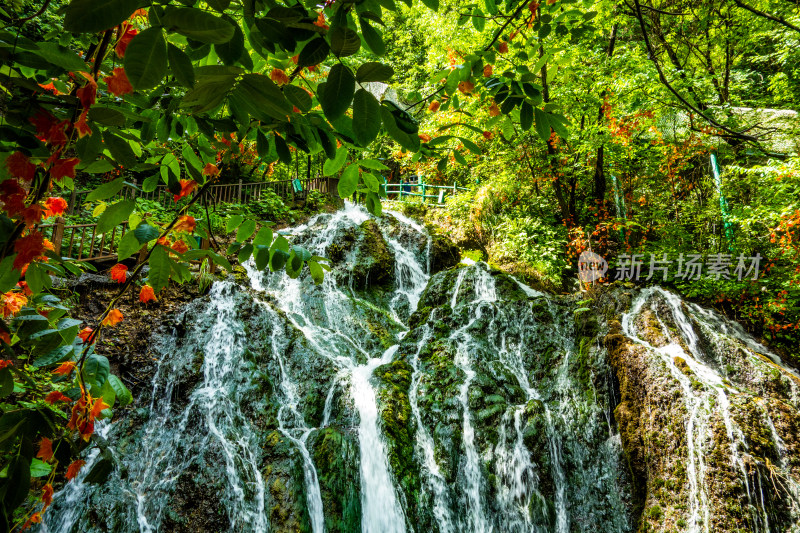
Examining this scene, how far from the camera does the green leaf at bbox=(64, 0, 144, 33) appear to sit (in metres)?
0.59

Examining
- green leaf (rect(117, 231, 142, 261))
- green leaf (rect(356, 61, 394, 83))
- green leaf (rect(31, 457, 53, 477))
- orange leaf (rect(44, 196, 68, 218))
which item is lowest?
green leaf (rect(31, 457, 53, 477))

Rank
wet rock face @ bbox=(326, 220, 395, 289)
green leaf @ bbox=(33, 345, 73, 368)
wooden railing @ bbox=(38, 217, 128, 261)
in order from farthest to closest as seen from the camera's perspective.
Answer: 1. wet rock face @ bbox=(326, 220, 395, 289)
2. wooden railing @ bbox=(38, 217, 128, 261)
3. green leaf @ bbox=(33, 345, 73, 368)

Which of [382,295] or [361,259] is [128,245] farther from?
[361,259]

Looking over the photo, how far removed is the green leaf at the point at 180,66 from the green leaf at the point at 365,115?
0.35m

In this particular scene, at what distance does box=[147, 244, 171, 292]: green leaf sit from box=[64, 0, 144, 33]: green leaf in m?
0.72

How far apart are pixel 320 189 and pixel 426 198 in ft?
14.1

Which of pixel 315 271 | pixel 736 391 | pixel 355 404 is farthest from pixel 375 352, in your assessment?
pixel 315 271

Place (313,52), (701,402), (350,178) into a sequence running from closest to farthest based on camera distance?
(313,52) → (350,178) → (701,402)

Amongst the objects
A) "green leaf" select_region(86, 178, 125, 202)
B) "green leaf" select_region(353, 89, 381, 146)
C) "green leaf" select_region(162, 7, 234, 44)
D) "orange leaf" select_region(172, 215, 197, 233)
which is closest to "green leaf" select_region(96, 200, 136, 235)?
"green leaf" select_region(86, 178, 125, 202)

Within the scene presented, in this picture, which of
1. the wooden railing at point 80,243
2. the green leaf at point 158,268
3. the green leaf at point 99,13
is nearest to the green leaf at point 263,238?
the green leaf at point 158,268

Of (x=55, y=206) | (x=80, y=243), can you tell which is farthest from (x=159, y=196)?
(x=55, y=206)

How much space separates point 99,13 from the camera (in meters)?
0.62

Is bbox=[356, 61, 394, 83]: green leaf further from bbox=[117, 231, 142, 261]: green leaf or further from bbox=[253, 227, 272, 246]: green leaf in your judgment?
bbox=[117, 231, 142, 261]: green leaf

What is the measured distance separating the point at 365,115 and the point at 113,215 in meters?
0.85
